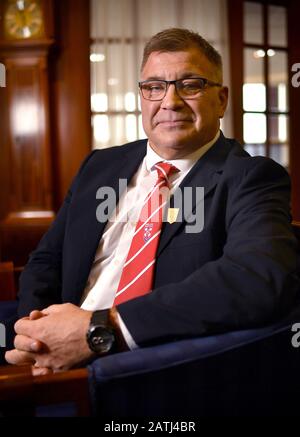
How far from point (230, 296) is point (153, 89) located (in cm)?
76

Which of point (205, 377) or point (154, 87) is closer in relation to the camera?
point (205, 377)

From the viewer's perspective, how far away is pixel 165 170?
1.54 metres

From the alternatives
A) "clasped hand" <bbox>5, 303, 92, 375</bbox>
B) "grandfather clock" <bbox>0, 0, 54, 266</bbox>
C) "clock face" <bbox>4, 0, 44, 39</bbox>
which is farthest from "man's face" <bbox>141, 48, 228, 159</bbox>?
"clock face" <bbox>4, 0, 44, 39</bbox>

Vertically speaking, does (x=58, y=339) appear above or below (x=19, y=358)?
above

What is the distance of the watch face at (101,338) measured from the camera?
108 cm

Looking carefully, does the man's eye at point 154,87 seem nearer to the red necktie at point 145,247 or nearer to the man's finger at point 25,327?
the red necktie at point 145,247

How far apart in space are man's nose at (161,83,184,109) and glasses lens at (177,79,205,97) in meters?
0.02

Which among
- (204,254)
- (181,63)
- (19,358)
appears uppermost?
(181,63)

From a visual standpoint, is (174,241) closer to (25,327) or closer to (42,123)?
(25,327)

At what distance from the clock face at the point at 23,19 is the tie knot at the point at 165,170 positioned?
252 cm

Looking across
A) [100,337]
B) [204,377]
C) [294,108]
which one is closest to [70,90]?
[294,108]

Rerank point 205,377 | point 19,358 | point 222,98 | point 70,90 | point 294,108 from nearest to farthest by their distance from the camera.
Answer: point 205,377
point 19,358
point 222,98
point 70,90
point 294,108

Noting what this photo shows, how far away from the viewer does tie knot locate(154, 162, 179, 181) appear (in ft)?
5.05
